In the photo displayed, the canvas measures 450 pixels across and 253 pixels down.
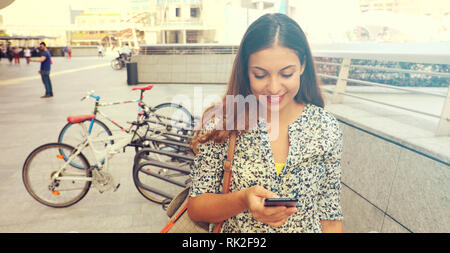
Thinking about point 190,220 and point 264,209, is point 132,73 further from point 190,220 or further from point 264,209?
point 264,209

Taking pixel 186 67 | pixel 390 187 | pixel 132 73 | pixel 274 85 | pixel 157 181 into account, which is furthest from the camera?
pixel 186 67

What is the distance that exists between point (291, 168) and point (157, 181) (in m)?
3.19

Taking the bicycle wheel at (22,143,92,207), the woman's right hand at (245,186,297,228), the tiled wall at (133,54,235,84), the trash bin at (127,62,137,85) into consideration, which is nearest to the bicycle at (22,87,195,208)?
the bicycle wheel at (22,143,92,207)

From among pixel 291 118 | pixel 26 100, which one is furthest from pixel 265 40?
pixel 26 100

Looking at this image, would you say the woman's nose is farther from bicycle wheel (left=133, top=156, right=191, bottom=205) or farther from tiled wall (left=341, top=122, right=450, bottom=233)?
bicycle wheel (left=133, top=156, right=191, bottom=205)

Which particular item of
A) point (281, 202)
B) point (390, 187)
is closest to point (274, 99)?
point (281, 202)

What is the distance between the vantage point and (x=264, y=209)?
1005 mm

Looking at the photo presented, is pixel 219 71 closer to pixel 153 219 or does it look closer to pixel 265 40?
pixel 153 219

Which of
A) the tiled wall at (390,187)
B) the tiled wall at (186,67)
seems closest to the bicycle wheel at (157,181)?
the tiled wall at (390,187)

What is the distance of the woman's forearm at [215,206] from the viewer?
1.13 metres

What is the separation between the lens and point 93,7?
120750 mm

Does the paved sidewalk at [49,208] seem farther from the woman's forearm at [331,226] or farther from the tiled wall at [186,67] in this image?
the tiled wall at [186,67]

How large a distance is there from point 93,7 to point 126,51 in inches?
4614

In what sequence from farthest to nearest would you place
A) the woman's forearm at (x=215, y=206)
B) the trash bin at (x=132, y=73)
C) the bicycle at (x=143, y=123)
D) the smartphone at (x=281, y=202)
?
the trash bin at (x=132, y=73) < the bicycle at (x=143, y=123) < the woman's forearm at (x=215, y=206) < the smartphone at (x=281, y=202)
